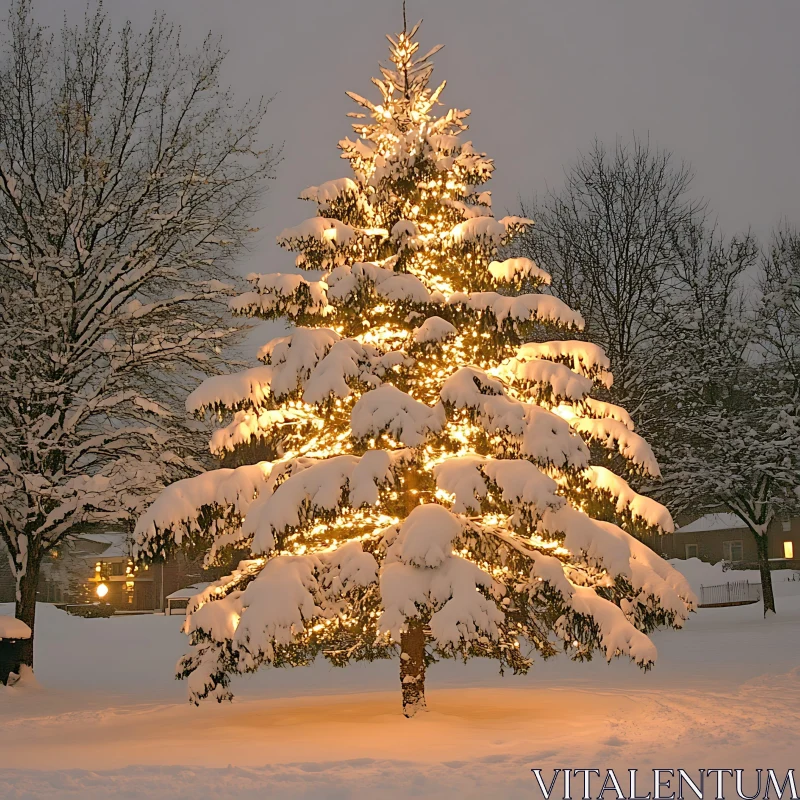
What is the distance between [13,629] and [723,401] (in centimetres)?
2159

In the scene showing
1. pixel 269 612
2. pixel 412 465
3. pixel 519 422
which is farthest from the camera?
pixel 412 465

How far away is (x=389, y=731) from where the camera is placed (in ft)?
34.6

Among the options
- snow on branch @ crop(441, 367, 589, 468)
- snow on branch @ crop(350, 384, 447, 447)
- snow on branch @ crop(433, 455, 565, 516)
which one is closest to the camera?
snow on branch @ crop(433, 455, 565, 516)

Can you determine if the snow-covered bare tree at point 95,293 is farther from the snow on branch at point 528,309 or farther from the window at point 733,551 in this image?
the window at point 733,551

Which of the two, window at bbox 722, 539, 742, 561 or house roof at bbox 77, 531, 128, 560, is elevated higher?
house roof at bbox 77, 531, 128, 560

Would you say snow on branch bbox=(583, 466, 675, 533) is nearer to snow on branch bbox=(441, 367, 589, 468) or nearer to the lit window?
snow on branch bbox=(441, 367, 589, 468)

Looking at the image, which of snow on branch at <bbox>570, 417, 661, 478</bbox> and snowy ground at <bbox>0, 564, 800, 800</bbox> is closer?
snowy ground at <bbox>0, 564, 800, 800</bbox>

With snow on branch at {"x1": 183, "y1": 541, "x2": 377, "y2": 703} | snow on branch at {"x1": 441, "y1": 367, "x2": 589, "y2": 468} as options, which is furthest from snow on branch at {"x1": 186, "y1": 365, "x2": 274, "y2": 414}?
snow on branch at {"x1": 441, "y1": 367, "x2": 589, "y2": 468}

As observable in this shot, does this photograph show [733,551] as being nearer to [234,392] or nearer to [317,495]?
[234,392]

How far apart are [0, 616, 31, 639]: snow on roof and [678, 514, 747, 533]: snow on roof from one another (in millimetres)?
54521

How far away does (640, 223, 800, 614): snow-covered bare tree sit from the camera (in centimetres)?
2714

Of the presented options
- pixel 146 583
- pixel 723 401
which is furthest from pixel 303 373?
pixel 146 583

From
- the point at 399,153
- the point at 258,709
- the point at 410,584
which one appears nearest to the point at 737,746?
the point at 410,584

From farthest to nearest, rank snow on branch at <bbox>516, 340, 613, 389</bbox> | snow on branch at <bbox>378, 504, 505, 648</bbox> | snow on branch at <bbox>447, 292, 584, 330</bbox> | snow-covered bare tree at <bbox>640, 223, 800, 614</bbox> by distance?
snow-covered bare tree at <bbox>640, 223, 800, 614</bbox>, snow on branch at <bbox>516, 340, 613, 389</bbox>, snow on branch at <bbox>447, 292, 584, 330</bbox>, snow on branch at <bbox>378, 504, 505, 648</bbox>
